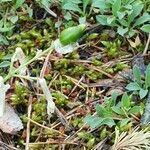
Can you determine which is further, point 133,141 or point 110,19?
point 110,19

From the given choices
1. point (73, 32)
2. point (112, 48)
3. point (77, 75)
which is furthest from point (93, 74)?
point (73, 32)

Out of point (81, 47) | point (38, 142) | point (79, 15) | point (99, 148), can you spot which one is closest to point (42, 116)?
point (38, 142)

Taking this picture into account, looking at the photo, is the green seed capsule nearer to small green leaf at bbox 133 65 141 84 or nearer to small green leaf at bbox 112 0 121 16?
small green leaf at bbox 133 65 141 84

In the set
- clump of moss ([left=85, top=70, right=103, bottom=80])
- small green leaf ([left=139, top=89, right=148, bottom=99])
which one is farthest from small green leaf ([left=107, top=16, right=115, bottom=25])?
small green leaf ([left=139, top=89, right=148, bottom=99])

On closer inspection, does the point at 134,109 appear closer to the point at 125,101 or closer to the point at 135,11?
the point at 125,101

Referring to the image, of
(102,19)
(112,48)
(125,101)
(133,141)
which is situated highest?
(102,19)

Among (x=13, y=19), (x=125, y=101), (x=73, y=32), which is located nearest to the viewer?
(x=73, y=32)

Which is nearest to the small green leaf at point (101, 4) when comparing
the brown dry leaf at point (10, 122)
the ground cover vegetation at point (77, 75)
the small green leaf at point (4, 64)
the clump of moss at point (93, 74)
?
the ground cover vegetation at point (77, 75)
